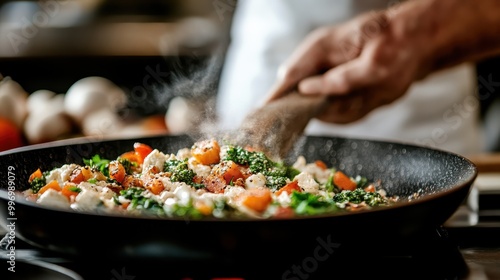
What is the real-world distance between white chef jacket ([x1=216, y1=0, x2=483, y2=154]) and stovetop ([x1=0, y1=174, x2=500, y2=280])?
148cm

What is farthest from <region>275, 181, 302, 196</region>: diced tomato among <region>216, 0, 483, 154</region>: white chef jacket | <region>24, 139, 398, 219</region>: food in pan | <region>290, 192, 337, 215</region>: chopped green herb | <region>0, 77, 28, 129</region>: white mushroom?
<region>0, 77, 28, 129</region>: white mushroom

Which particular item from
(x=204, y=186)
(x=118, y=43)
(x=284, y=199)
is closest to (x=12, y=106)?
(x=204, y=186)

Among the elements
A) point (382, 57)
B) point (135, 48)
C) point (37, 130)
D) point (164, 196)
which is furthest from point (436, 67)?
point (135, 48)

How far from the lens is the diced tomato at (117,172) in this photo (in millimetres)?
1422

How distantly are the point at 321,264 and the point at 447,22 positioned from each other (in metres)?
1.32

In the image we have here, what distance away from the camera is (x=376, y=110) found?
272 cm

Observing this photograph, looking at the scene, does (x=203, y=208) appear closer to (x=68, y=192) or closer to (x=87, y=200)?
(x=87, y=200)

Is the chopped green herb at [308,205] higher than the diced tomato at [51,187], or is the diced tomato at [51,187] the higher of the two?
the diced tomato at [51,187]

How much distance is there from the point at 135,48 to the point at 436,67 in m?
A: 3.25

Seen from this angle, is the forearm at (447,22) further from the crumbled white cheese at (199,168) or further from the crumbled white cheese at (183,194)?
the crumbled white cheese at (183,194)

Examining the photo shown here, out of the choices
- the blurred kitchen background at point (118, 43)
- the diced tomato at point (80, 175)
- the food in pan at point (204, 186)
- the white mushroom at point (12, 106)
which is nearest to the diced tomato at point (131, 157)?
the food in pan at point (204, 186)

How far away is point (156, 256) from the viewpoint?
0.97 m

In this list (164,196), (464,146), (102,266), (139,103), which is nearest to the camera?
(102,266)

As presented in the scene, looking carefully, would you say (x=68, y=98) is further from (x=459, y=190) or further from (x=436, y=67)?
(x=459, y=190)
